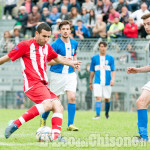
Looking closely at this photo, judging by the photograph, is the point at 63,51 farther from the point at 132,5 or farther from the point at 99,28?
the point at 132,5

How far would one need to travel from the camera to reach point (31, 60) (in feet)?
23.7

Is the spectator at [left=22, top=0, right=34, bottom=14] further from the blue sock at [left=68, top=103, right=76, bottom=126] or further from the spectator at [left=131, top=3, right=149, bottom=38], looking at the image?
the blue sock at [left=68, top=103, right=76, bottom=126]

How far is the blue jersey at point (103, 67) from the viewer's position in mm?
13820

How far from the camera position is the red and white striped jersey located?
23.3ft

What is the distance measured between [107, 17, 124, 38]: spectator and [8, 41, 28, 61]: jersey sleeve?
11.3 meters

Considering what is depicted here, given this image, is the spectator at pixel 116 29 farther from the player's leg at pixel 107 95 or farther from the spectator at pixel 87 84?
the player's leg at pixel 107 95

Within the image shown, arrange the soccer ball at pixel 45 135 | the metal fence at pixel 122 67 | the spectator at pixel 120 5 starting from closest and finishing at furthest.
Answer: the soccer ball at pixel 45 135 → the metal fence at pixel 122 67 → the spectator at pixel 120 5

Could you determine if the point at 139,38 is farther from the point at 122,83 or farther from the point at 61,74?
the point at 61,74

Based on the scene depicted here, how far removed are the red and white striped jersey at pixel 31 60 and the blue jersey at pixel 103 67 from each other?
6632 millimetres

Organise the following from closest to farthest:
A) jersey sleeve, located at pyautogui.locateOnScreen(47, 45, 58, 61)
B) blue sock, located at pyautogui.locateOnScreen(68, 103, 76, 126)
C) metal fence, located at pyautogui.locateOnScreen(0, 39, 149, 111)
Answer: jersey sleeve, located at pyautogui.locateOnScreen(47, 45, 58, 61)
blue sock, located at pyautogui.locateOnScreen(68, 103, 76, 126)
metal fence, located at pyautogui.locateOnScreen(0, 39, 149, 111)

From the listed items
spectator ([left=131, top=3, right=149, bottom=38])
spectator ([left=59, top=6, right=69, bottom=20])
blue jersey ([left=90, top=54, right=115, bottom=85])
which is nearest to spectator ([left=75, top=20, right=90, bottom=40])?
spectator ([left=59, top=6, right=69, bottom=20])

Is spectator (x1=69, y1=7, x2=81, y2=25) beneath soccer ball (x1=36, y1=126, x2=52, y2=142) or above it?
above

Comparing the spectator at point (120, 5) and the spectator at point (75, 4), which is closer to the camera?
the spectator at point (120, 5)

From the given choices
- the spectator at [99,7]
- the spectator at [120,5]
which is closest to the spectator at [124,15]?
the spectator at [120,5]
